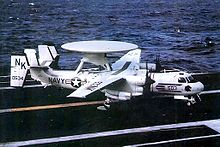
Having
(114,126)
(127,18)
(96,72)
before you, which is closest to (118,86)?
(96,72)

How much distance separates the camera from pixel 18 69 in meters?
33.7

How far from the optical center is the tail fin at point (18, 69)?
3350cm

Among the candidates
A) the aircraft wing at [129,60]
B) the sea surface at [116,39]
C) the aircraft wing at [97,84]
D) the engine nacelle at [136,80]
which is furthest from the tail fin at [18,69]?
the engine nacelle at [136,80]

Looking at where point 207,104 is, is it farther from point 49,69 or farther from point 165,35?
point 165,35

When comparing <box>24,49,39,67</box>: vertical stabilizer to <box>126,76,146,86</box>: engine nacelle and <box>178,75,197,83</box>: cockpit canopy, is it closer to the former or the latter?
<box>126,76,146,86</box>: engine nacelle

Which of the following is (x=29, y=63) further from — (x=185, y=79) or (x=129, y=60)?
(x=185, y=79)

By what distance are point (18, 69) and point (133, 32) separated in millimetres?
22224

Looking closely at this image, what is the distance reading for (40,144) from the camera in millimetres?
23656

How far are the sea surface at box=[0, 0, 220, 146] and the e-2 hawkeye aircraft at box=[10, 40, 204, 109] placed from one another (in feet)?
4.83

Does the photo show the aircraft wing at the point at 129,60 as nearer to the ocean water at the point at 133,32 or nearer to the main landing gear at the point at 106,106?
the main landing gear at the point at 106,106

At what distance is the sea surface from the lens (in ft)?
90.2

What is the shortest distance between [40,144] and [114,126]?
6.08 meters

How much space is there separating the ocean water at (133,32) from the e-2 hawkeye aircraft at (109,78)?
1238 cm

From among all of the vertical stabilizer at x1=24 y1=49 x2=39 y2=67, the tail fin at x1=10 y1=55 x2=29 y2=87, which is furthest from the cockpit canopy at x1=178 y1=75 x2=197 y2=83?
the tail fin at x1=10 y1=55 x2=29 y2=87
